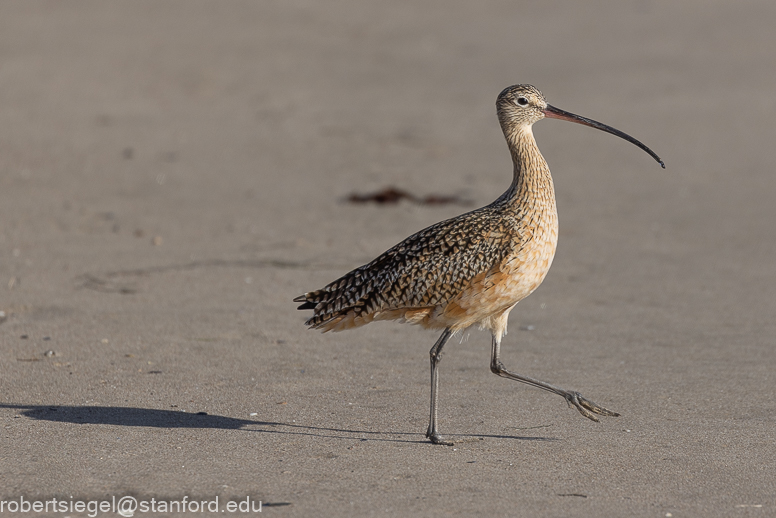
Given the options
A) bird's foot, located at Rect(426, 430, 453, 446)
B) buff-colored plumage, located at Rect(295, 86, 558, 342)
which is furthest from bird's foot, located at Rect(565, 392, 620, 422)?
bird's foot, located at Rect(426, 430, 453, 446)

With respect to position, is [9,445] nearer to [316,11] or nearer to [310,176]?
[310,176]

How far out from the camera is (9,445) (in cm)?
596

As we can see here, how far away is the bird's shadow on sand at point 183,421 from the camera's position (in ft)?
20.6

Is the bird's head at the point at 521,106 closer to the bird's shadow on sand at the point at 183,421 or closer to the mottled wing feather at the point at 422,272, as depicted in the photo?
the mottled wing feather at the point at 422,272

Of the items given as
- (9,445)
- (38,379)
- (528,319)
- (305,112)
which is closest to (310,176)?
(305,112)

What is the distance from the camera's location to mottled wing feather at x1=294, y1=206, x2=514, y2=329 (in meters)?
6.19

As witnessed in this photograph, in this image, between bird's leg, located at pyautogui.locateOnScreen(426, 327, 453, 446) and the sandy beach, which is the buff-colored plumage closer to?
bird's leg, located at pyautogui.locateOnScreen(426, 327, 453, 446)

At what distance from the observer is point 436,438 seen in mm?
6109

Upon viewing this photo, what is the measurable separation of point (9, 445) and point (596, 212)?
7.97 metres

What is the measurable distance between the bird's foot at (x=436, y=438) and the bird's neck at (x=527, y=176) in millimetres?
1486

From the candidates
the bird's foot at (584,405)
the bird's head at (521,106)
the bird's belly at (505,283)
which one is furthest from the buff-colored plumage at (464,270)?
the bird's foot at (584,405)

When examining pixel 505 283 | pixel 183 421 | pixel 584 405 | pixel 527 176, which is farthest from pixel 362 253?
pixel 584 405

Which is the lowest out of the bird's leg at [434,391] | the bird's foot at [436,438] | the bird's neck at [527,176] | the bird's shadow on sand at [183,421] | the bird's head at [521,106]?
the bird's shadow on sand at [183,421]

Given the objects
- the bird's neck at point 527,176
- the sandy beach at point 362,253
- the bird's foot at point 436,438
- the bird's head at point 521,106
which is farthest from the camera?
the bird's head at point 521,106
